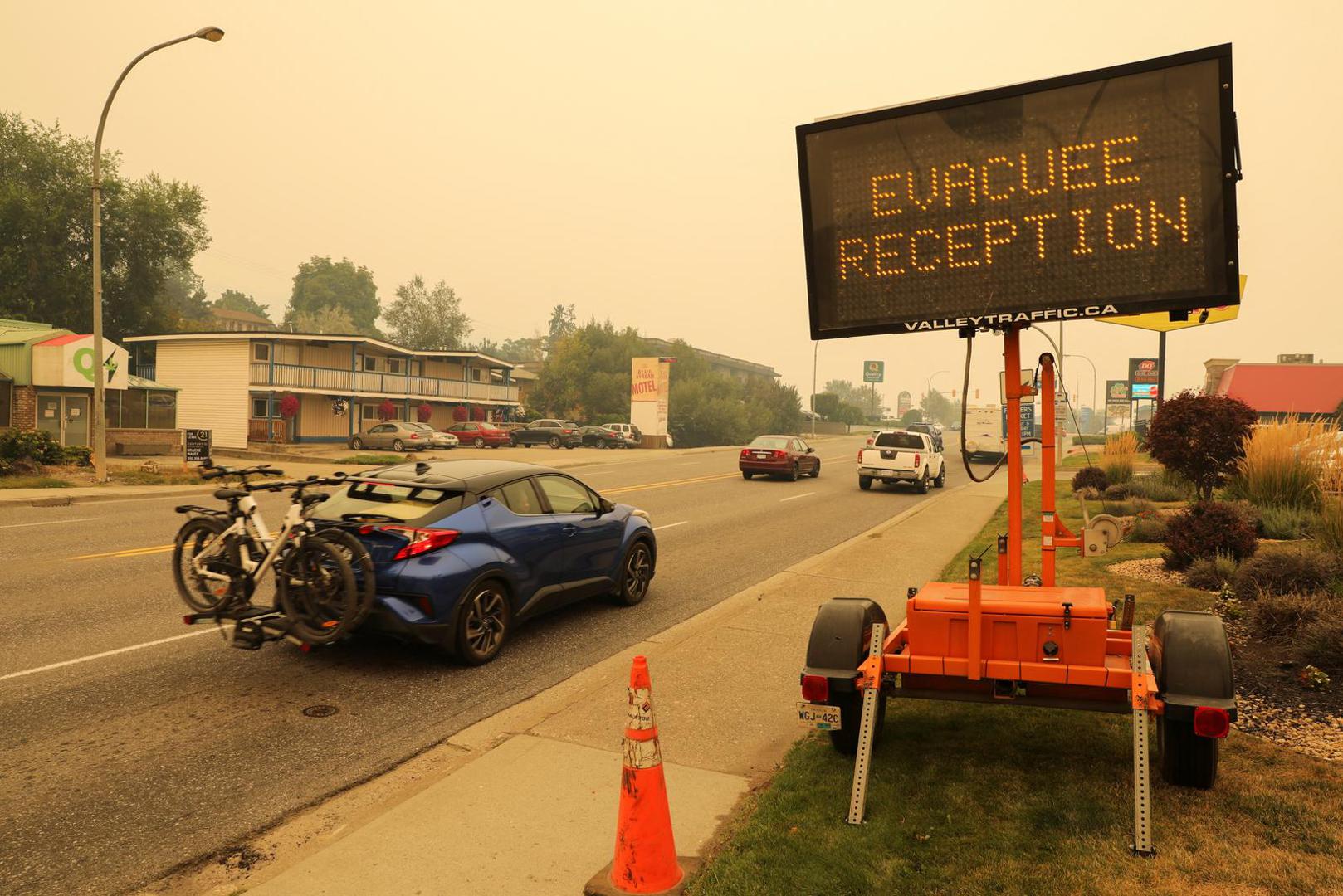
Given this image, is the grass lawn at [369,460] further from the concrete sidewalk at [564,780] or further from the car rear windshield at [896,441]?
the concrete sidewalk at [564,780]

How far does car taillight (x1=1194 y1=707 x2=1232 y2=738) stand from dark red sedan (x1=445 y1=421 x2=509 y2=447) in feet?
167

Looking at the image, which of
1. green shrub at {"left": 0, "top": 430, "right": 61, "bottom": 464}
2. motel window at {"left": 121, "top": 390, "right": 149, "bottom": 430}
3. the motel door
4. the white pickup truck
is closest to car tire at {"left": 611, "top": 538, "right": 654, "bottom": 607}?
the white pickup truck

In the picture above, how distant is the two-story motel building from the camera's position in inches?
1807

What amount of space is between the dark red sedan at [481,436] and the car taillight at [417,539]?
4688 centimetres

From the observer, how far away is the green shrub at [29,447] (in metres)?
22.9

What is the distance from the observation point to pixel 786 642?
7988 millimetres

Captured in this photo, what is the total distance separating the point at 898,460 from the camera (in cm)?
2639

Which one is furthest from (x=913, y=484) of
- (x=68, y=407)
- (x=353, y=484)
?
(x=68, y=407)

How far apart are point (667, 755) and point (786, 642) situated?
287 cm

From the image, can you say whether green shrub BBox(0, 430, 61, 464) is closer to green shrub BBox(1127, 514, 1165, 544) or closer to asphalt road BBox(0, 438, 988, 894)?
asphalt road BBox(0, 438, 988, 894)

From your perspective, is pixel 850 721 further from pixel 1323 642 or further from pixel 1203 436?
pixel 1203 436

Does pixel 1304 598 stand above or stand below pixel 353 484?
below

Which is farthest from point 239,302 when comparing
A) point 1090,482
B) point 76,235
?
point 1090,482

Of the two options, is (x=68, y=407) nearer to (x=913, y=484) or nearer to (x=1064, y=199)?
(x=913, y=484)
